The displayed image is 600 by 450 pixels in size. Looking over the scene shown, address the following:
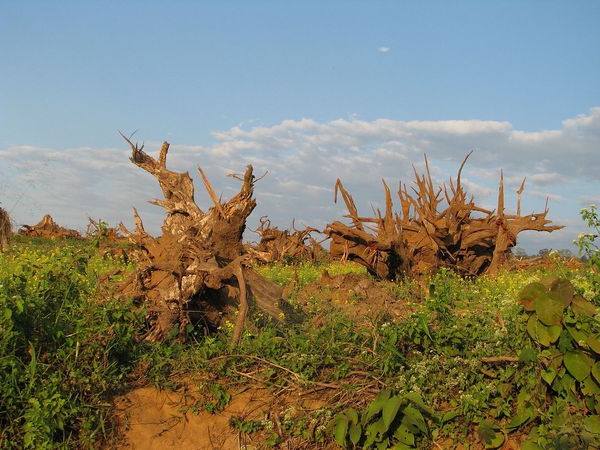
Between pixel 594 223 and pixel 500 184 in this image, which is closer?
pixel 594 223

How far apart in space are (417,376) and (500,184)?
11.6 m

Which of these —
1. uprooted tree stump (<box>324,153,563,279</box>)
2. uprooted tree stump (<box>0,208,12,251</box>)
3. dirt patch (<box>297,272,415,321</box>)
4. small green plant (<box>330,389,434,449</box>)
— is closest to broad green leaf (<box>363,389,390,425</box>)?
small green plant (<box>330,389,434,449</box>)

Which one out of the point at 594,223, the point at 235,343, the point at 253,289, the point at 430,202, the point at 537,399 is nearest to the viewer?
the point at 537,399

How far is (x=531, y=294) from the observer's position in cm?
490

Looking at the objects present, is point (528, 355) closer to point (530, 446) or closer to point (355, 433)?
point (530, 446)

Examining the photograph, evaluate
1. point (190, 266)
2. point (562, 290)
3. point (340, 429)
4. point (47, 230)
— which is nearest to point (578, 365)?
point (562, 290)

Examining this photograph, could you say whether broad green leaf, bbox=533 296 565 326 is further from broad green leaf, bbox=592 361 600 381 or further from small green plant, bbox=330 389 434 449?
small green plant, bbox=330 389 434 449

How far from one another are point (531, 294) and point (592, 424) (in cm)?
95

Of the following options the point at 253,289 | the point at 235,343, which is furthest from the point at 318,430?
the point at 253,289

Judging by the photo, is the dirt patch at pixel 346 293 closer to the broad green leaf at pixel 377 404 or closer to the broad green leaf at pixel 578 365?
the broad green leaf at pixel 377 404

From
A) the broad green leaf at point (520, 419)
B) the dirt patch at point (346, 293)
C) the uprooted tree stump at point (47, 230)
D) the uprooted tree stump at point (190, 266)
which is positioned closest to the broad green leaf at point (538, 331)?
the broad green leaf at point (520, 419)

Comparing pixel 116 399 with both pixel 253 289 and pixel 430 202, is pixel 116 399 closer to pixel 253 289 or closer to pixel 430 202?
pixel 253 289

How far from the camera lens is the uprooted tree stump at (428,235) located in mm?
14562

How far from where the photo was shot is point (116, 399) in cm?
557
